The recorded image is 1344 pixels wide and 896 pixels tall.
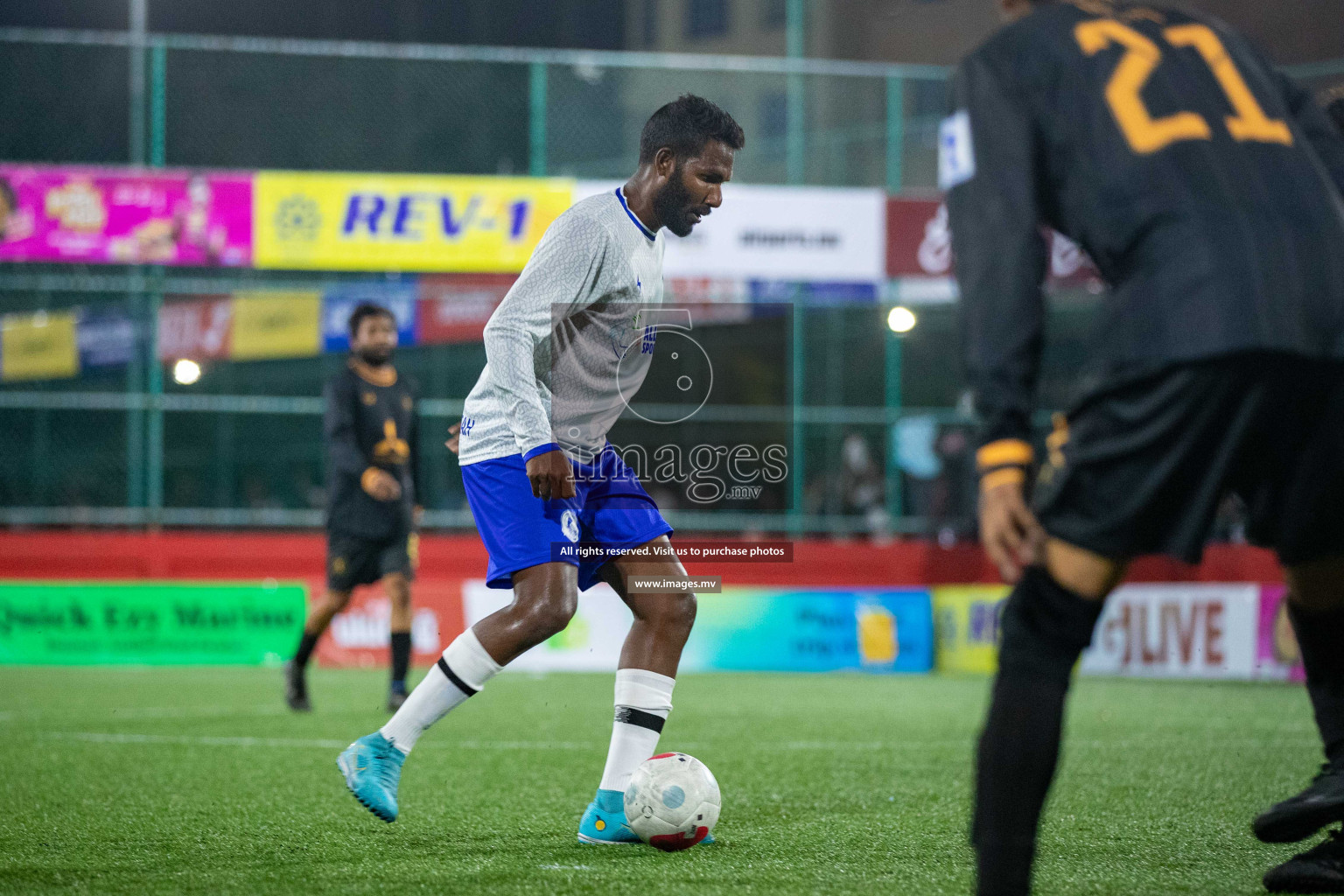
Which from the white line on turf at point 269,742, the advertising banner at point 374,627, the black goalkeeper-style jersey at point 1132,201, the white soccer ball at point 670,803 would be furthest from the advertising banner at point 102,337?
the black goalkeeper-style jersey at point 1132,201

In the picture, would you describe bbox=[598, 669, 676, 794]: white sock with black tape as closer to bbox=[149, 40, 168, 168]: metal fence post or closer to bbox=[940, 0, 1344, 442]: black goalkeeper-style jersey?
Result: bbox=[940, 0, 1344, 442]: black goalkeeper-style jersey

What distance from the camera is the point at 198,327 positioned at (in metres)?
16.3

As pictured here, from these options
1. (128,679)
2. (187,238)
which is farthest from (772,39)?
(128,679)

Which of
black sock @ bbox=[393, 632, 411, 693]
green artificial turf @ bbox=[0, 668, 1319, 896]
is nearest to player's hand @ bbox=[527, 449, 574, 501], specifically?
green artificial turf @ bbox=[0, 668, 1319, 896]

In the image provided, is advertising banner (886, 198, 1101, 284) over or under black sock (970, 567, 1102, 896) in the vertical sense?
over

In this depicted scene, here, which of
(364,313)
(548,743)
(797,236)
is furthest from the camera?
(797,236)

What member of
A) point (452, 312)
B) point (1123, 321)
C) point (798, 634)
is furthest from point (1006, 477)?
point (452, 312)

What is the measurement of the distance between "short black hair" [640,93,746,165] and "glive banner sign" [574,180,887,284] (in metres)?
11.6

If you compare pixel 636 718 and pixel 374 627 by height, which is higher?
pixel 636 718

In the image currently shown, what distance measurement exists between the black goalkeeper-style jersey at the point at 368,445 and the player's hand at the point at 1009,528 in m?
6.24

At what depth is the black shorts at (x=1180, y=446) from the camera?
8.03 ft

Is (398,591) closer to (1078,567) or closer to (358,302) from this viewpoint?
(1078,567)

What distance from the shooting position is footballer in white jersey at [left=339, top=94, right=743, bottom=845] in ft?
12.9

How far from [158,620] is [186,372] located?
332 cm
